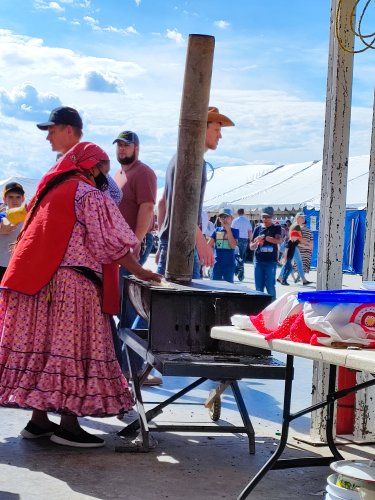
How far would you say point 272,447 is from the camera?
5301mm

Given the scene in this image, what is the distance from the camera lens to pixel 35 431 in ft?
17.0

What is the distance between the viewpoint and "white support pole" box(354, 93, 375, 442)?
5348mm

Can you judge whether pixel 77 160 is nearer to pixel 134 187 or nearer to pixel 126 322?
pixel 126 322

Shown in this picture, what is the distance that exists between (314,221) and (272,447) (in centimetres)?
2270

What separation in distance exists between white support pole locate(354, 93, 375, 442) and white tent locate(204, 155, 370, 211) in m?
20.1

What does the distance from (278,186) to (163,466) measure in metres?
29.3

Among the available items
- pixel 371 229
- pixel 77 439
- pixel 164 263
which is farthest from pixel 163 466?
pixel 164 263

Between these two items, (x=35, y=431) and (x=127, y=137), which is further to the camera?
(x=127, y=137)

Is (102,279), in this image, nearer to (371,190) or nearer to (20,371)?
(20,371)

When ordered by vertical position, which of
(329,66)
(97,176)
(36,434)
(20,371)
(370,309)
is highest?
(329,66)

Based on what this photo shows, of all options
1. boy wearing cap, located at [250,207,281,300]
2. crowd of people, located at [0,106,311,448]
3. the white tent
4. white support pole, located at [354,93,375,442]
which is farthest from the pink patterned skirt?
the white tent

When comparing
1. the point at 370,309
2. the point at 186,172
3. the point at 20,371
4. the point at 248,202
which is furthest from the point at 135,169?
the point at 248,202

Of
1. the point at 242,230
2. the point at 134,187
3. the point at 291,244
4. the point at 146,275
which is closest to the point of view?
the point at 146,275

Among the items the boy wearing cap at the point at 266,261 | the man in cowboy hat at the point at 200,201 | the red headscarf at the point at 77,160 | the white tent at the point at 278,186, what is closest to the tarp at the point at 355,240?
the white tent at the point at 278,186
